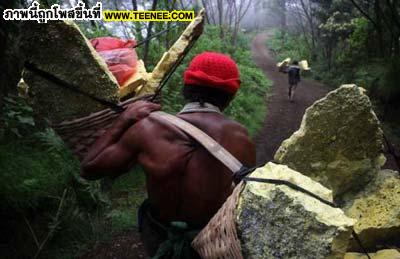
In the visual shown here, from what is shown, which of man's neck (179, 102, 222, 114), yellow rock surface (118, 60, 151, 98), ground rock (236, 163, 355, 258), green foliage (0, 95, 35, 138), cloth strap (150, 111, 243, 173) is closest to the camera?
ground rock (236, 163, 355, 258)

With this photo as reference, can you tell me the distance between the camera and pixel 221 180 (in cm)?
207

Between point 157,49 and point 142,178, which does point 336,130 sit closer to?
point 142,178

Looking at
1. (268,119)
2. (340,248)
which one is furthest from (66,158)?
(268,119)

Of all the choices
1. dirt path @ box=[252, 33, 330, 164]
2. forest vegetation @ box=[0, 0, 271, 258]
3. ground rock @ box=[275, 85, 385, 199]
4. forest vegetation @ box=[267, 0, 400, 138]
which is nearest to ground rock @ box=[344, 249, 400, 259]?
ground rock @ box=[275, 85, 385, 199]

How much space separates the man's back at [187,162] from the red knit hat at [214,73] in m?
0.15

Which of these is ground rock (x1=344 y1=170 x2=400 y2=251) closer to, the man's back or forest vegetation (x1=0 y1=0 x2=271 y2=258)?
the man's back

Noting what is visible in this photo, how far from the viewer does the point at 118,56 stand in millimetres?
2996

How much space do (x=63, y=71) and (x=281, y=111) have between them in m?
10.9

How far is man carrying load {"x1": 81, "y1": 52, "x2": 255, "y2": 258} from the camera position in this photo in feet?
6.68

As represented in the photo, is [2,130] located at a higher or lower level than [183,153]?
lower

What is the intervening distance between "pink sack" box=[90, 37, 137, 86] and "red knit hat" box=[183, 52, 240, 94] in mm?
875

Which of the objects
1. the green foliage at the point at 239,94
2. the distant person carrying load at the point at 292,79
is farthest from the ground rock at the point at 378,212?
the distant person carrying load at the point at 292,79

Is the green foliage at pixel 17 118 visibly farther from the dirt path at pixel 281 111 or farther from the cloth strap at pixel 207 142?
the dirt path at pixel 281 111

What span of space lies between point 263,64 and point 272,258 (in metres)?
26.4
